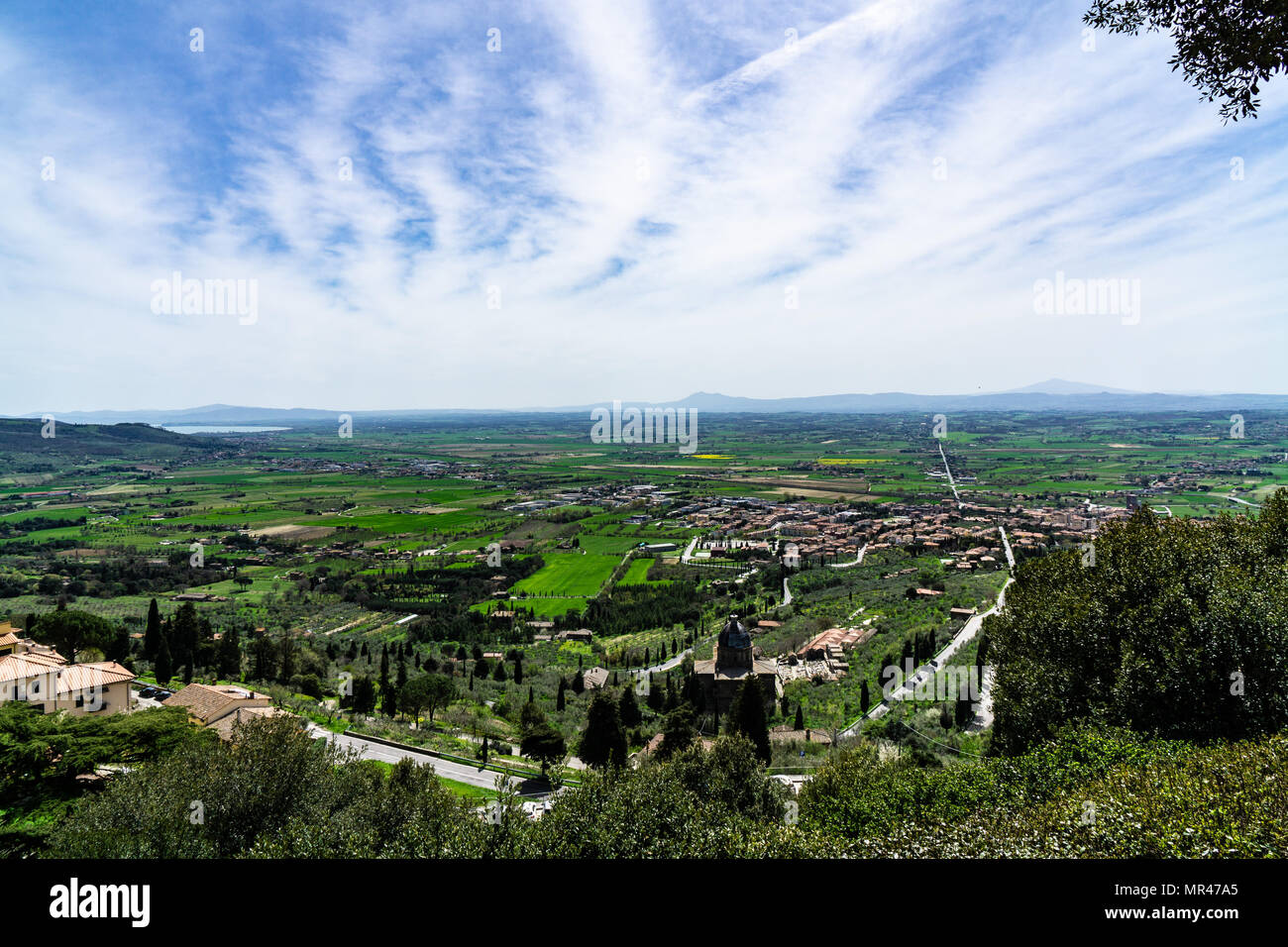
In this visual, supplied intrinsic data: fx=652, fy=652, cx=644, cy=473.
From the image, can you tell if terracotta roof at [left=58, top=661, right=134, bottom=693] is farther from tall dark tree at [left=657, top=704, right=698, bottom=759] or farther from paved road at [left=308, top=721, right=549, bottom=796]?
tall dark tree at [left=657, top=704, right=698, bottom=759]

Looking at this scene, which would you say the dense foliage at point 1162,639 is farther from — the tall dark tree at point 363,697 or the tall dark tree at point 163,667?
the tall dark tree at point 163,667

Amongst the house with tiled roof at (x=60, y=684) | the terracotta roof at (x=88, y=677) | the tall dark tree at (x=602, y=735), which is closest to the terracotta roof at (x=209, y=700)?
the house with tiled roof at (x=60, y=684)

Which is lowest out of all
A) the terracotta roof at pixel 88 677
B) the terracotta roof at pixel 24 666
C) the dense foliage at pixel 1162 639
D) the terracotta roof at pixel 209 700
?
the terracotta roof at pixel 209 700

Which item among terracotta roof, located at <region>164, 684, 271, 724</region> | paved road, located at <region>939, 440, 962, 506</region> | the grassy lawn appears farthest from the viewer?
paved road, located at <region>939, 440, 962, 506</region>

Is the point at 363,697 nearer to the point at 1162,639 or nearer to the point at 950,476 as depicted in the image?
the point at 1162,639

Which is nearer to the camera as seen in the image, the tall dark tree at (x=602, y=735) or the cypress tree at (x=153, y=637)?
the tall dark tree at (x=602, y=735)

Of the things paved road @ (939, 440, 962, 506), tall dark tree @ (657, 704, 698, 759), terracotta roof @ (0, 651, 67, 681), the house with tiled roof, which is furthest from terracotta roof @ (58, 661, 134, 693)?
paved road @ (939, 440, 962, 506)

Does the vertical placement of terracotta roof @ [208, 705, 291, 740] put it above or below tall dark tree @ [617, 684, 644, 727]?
above

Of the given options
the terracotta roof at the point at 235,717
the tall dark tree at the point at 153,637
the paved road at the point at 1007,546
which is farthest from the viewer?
the paved road at the point at 1007,546

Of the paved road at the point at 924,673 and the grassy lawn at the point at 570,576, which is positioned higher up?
the paved road at the point at 924,673
